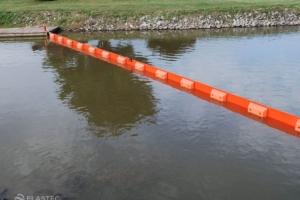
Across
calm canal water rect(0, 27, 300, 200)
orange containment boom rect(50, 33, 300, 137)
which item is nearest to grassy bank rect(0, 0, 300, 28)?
calm canal water rect(0, 27, 300, 200)

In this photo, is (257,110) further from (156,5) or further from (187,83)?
(156,5)

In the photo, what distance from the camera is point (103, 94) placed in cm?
Result: 1356

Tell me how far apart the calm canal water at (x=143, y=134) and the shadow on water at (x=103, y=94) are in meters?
0.05

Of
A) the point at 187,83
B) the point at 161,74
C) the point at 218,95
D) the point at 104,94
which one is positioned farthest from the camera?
the point at 161,74

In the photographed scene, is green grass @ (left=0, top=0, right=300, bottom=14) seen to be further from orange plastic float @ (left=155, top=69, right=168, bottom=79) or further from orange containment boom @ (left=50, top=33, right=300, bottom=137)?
orange plastic float @ (left=155, top=69, right=168, bottom=79)

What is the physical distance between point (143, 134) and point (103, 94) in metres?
4.31

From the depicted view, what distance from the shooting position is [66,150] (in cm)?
909

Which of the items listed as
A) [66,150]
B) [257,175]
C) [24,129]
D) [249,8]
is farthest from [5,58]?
[249,8]

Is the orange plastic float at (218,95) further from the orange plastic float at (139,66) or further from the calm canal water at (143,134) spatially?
the orange plastic float at (139,66)

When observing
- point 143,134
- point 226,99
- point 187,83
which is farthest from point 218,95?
point 143,134

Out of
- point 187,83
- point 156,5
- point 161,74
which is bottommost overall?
point 187,83

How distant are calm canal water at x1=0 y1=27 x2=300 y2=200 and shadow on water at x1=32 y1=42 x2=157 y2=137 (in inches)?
1.8

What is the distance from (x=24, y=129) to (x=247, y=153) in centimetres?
739

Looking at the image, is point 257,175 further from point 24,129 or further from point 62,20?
point 62,20
